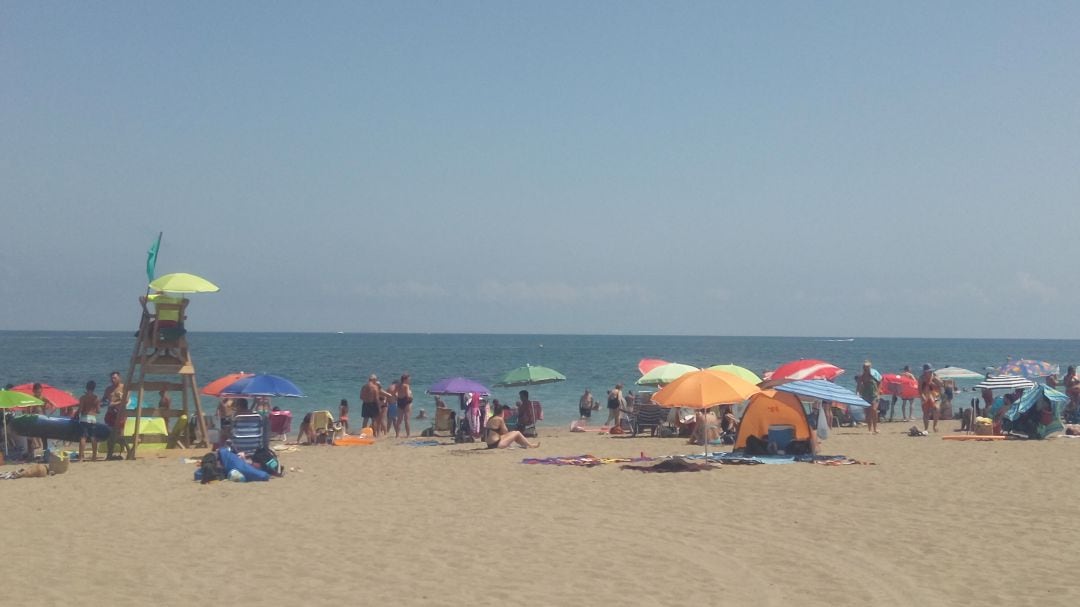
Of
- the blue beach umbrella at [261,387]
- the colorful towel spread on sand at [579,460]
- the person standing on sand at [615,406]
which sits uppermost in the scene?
the blue beach umbrella at [261,387]

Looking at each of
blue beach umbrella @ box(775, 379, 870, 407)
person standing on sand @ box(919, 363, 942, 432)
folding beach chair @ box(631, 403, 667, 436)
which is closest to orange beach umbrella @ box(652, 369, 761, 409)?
blue beach umbrella @ box(775, 379, 870, 407)

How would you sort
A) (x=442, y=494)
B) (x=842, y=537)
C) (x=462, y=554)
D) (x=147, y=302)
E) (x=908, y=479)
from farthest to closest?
(x=147, y=302), (x=908, y=479), (x=442, y=494), (x=842, y=537), (x=462, y=554)

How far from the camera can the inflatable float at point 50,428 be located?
45.8 ft

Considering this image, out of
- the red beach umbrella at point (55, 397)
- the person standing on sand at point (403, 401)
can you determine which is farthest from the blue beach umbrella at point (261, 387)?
the person standing on sand at point (403, 401)

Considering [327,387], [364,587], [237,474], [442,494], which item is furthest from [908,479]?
[327,387]

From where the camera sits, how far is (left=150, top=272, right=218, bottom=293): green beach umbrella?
14595mm

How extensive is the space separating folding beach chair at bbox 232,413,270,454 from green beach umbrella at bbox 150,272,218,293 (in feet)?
6.98

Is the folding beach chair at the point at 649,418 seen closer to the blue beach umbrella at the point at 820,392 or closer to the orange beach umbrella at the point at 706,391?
the orange beach umbrella at the point at 706,391

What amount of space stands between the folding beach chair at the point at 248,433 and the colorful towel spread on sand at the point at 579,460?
160 inches

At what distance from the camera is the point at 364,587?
678 cm

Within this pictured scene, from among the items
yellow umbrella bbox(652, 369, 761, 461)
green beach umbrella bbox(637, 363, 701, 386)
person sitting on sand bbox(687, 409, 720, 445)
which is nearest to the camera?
yellow umbrella bbox(652, 369, 761, 461)

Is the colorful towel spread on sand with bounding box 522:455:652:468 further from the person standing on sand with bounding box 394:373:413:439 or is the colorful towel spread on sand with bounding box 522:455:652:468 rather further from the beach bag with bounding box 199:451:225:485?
the person standing on sand with bounding box 394:373:413:439

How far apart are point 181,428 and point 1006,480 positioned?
12.1 m

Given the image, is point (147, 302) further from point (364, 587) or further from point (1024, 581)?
point (1024, 581)
